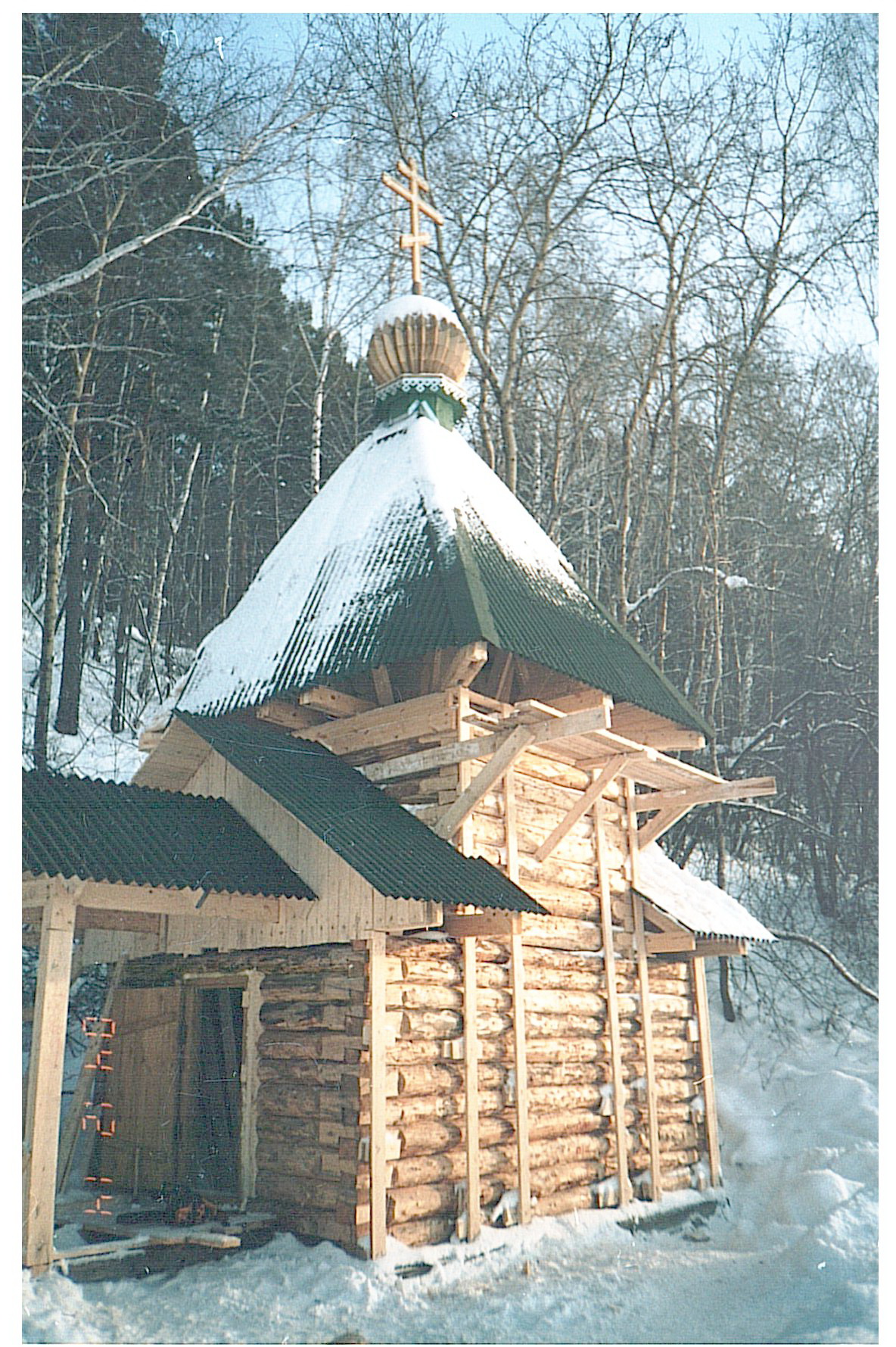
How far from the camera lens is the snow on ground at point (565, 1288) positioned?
641cm

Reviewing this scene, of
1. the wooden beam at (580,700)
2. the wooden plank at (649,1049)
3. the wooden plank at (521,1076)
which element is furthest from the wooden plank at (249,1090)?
the wooden plank at (649,1049)

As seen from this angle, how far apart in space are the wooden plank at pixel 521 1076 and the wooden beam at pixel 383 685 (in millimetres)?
2164

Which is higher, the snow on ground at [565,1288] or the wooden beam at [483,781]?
the wooden beam at [483,781]

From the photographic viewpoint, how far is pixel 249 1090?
857 cm

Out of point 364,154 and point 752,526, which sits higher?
point 364,154

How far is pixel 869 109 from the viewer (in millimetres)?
8930

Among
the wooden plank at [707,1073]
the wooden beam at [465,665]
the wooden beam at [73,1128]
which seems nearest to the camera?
the wooden beam at [465,665]

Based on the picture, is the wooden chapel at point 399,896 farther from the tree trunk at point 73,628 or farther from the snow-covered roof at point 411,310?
the tree trunk at point 73,628

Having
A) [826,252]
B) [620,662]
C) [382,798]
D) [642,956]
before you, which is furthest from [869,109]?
[642,956]

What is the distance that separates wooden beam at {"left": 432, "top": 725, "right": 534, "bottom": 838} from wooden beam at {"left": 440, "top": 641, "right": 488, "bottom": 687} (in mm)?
706

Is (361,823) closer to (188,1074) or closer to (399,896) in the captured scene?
(399,896)

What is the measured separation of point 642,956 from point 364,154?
8375mm

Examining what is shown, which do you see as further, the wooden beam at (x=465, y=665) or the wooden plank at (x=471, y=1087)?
the wooden beam at (x=465, y=665)
